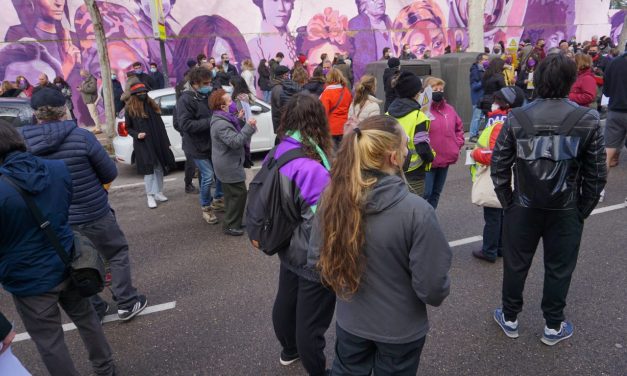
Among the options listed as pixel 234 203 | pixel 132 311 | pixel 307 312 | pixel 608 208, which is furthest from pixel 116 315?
pixel 608 208

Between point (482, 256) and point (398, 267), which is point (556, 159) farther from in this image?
point (482, 256)

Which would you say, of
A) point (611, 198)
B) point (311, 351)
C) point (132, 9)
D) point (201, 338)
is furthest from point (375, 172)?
point (132, 9)

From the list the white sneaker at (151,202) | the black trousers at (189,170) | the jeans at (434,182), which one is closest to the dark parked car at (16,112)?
the white sneaker at (151,202)

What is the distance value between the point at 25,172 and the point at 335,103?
16.4ft

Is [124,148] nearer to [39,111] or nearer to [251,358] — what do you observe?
[39,111]

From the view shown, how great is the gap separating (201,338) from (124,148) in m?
5.40

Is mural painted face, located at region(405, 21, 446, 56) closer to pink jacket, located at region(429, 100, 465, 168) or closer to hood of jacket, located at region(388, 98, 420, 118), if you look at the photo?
pink jacket, located at region(429, 100, 465, 168)

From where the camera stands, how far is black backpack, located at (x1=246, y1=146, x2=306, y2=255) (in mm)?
2543

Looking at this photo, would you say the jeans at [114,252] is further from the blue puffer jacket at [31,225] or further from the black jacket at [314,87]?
the black jacket at [314,87]

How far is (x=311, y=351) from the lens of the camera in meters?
2.72

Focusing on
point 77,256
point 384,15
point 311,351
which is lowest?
point 311,351

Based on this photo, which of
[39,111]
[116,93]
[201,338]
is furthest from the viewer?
[116,93]

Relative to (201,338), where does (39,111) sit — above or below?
above

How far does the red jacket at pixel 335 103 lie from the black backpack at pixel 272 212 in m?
4.46
